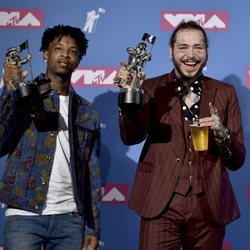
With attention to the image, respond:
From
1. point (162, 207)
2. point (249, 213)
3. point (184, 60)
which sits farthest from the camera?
point (249, 213)

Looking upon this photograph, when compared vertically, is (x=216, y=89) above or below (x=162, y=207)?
above

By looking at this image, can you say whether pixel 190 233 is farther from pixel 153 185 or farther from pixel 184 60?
pixel 184 60

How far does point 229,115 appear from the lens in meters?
1.72

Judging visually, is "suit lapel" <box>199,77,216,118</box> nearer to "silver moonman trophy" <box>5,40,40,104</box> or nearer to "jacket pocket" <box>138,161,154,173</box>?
"jacket pocket" <box>138,161,154,173</box>

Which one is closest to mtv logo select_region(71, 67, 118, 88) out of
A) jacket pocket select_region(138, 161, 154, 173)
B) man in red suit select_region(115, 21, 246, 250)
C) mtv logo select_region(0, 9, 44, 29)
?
mtv logo select_region(0, 9, 44, 29)

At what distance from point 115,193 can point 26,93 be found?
3.07 ft

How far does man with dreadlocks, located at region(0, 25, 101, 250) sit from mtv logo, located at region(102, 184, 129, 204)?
538 millimetres

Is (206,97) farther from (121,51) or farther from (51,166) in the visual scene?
(121,51)

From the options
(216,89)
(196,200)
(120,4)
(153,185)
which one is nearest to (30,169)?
(153,185)

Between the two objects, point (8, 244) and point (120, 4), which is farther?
point (120, 4)

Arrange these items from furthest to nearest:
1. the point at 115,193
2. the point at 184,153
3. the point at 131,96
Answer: the point at 115,193, the point at 184,153, the point at 131,96

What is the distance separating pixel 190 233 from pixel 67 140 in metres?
0.50

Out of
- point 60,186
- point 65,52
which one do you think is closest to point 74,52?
point 65,52

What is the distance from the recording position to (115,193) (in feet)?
7.83
